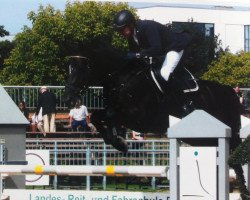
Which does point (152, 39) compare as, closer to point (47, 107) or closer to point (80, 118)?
point (80, 118)

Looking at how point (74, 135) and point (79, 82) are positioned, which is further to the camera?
point (74, 135)

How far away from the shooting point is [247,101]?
885 inches

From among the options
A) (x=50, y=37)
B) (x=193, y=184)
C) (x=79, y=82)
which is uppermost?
(x=50, y=37)

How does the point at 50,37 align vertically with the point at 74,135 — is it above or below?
above

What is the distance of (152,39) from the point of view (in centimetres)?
926

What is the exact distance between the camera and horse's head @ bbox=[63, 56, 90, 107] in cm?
890

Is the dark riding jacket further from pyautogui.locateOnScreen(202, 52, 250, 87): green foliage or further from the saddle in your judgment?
pyautogui.locateOnScreen(202, 52, 250, 87): green foliage

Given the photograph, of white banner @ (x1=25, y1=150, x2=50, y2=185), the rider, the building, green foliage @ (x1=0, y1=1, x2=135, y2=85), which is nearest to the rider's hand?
the rider

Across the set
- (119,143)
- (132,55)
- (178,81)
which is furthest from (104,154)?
(119,143)

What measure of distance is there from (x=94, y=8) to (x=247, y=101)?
2344cm

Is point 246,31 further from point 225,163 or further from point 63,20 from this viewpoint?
point 225,163

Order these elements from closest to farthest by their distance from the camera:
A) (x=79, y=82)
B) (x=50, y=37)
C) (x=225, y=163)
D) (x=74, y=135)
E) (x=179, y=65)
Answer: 1. (x=225, y=163)
2. (x=79, y=82)
3. (x=179, y=65)
4. (x=74, y=135)
5. (x=50, y=37)

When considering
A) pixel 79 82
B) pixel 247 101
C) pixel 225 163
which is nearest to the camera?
pixel 225 163

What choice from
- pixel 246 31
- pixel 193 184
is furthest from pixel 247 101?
pixel 246 31
